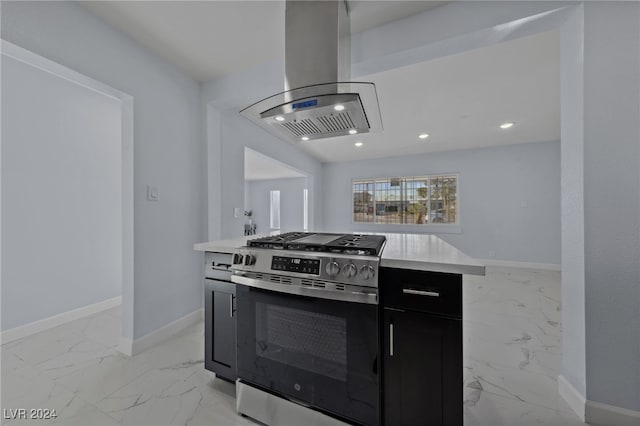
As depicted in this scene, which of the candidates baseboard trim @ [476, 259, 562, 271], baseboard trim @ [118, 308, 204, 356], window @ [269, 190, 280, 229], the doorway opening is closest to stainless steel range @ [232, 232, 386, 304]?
baseboard trim @ [118, 308, 204, 356]

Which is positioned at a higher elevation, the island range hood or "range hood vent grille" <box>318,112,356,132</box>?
the island range hood

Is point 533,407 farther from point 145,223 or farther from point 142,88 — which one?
point 142,88

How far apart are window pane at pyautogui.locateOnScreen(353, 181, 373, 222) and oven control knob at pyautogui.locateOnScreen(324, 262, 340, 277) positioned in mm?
5371

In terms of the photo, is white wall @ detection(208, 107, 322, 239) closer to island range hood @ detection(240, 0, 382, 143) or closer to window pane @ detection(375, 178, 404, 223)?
island range hood @ detection(240, 0, 382, 143)

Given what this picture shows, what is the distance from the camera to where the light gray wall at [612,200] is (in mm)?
1236

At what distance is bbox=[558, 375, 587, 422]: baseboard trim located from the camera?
51.6 inches

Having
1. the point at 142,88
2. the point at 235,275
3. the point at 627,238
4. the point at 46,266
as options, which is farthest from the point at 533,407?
the point at 46,266

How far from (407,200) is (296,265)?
17.4ft

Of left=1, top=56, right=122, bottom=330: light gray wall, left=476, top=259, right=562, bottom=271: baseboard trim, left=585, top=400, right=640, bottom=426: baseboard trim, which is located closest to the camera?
left=585, top=400, right=640, bottom=426: baseboard trim

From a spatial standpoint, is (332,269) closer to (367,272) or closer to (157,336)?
(367,272)

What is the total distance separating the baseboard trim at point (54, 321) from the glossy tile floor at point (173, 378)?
85 mm

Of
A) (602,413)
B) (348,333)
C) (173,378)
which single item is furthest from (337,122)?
(602,413)

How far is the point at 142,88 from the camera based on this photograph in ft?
6.65

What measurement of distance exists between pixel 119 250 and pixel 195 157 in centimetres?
172
